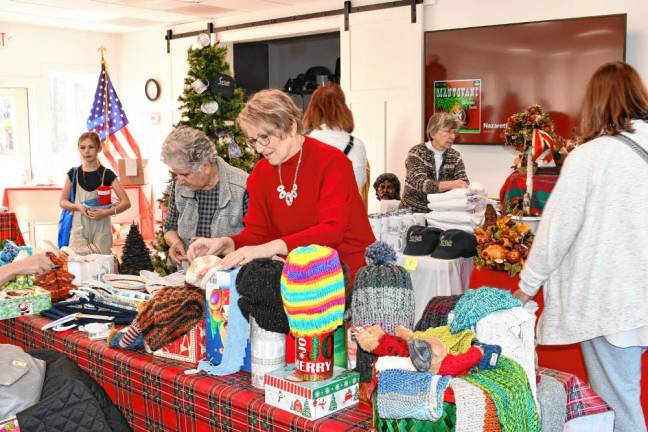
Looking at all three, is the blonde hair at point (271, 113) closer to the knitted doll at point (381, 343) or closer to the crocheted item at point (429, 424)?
the knitted doll at point (381, 343)

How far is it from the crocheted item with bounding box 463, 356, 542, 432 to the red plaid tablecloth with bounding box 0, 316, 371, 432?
307mm

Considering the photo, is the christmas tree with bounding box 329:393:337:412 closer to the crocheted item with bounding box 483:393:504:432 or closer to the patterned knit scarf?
the crocheted item with bounding box 483:393:504:432

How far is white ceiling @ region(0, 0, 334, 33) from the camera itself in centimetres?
737

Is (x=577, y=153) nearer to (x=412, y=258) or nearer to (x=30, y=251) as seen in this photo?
(x=412, y=258)

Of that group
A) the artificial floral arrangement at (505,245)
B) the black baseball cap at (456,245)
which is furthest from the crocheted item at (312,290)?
the black baseball cap at (456,245)

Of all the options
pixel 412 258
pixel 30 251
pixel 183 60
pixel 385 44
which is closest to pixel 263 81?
pixel 183 60

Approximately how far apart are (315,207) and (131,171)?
25.0 ft

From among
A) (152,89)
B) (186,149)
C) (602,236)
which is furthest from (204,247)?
(152,89)

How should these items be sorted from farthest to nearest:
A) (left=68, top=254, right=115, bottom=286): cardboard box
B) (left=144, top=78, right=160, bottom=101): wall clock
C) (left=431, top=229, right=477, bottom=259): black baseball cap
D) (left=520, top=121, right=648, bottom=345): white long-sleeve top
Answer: (left=144, top=78, right=160, bottom=101): wall clock, (left=431, top=229, right=477, bottom=259): black baseball cap, (left=68, top=254, right=115, bottom=286): cardboard box, (left=520, top=121, right=648, bottom=345): white long-sleeve top

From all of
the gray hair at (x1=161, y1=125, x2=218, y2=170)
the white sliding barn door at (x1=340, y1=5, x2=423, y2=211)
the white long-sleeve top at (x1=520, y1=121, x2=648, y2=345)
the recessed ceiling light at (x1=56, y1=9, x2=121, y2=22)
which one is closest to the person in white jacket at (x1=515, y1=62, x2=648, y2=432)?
the white long-sleeve top at (x1=520, y1=121, x2=648, y2=345)

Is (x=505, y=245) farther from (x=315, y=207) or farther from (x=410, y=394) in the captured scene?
(x=410, y=394)

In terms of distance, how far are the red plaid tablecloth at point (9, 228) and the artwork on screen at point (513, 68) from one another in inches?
154

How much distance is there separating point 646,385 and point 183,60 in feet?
24.1

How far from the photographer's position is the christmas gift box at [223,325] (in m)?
1.66
